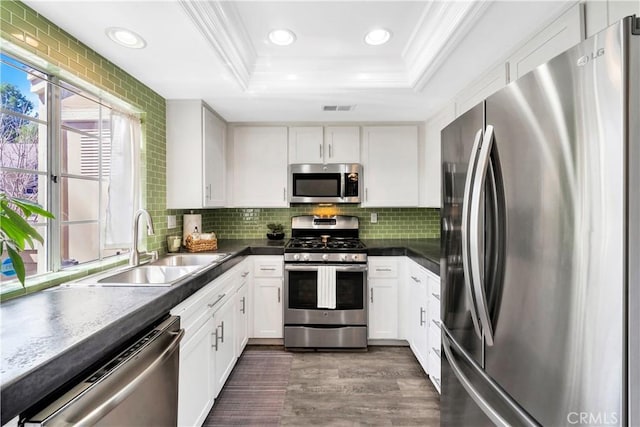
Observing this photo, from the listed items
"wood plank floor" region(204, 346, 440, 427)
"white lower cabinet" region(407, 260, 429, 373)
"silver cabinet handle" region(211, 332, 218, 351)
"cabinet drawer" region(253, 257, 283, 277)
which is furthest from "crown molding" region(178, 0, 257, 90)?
"wood plank floor" region(204, 346, 440, 427)

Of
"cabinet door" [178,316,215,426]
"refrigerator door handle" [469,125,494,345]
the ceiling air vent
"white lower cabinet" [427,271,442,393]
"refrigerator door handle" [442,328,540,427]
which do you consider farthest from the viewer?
the ceiling air vent

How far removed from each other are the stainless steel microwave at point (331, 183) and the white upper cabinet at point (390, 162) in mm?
112

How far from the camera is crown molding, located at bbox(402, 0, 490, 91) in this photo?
4.92 ft

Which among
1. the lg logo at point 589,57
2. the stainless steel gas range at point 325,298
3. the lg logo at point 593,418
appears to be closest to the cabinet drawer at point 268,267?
the stainless steel gas range at point 325,298

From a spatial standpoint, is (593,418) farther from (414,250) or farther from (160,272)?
(160,272)

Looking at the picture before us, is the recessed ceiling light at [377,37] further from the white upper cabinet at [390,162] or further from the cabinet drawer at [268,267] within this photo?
the cabinet drawer at [268,267]

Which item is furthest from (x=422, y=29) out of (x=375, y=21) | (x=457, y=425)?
(x=457, y=425)

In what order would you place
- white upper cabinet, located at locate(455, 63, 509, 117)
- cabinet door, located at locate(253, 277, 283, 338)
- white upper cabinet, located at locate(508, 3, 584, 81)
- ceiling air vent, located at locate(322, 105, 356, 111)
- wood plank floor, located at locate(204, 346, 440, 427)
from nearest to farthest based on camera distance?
white upper cabinet, located at locate(508, 3, 584, 81)
white upper cabinet, located at locate(455, 63, 509, 117)
wood plank floor, located at locate(204, 346, 440, 427)
ceiling air vent, located at locate(322, 105, 356, 111)
cabinet door, located at locate(253, 277, 283, 338)

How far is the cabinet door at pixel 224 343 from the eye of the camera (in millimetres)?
2090

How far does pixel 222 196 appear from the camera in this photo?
3.14 m

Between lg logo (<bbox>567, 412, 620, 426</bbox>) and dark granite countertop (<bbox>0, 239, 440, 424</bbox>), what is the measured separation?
1.27 m

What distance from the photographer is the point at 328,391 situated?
2297mm

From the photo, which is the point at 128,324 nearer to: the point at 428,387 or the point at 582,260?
the point at 582,260

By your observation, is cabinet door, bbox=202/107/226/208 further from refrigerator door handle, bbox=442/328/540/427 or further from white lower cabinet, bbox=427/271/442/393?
refrigerator door handle, bbox=442/328/540/427
